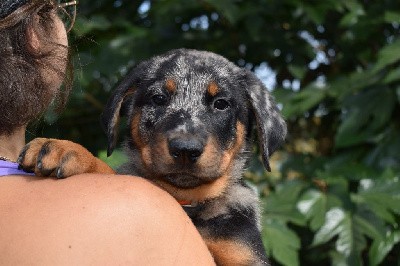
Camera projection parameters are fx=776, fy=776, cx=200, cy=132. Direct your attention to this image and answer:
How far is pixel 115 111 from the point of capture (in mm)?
3293

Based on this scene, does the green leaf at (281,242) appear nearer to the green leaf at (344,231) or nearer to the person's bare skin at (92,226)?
the green leaf at (344,231)

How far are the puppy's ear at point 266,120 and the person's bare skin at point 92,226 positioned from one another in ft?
3.63

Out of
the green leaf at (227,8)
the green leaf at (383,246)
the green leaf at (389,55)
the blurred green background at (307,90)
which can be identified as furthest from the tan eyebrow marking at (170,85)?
the green leaf at (383,246)

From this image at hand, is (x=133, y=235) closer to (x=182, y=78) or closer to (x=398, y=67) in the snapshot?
(x=182, y=78)

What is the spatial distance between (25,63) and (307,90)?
82.9 inches

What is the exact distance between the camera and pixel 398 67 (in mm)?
3836

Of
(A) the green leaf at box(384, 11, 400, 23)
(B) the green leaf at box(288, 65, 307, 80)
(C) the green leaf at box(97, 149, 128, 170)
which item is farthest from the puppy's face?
(B) the green leaf at box(288, 65, 307, 80)

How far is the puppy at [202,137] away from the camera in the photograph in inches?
113

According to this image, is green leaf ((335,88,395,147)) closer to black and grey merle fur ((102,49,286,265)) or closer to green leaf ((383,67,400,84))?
green leaf ((383,67,400,84))

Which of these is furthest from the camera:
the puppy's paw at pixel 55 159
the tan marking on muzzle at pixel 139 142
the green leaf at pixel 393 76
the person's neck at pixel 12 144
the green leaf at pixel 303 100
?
the green leaf at pixel 303 100

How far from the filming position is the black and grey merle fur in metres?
2.88

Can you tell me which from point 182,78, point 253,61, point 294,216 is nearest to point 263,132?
point 182,78

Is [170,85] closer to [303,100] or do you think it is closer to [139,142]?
[139,142]

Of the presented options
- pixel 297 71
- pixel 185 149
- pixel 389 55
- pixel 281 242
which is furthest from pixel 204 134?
pixel 297 71
